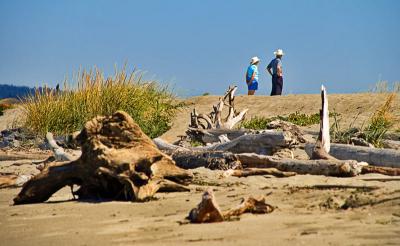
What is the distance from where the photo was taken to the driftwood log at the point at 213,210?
6.03 meters

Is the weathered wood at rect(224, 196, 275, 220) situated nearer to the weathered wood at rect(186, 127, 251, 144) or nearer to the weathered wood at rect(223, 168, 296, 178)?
the weathered wood at rect(223, 168, 296, 178)

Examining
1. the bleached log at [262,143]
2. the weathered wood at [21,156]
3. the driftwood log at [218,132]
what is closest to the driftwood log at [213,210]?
→ the bleached log at [262,143]

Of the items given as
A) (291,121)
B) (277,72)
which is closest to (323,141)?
(291,121)

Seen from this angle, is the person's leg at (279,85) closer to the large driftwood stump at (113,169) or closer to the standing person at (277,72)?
the standing person at (277,72)

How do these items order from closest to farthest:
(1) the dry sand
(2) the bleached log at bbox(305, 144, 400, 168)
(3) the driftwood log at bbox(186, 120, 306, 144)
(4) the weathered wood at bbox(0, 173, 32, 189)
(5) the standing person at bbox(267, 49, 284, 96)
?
(1) the dry sand → (2) the bleached log at bbox(305, 144, 400, 168) → (4) the weathered wood at bbox(0, 173, 32, 189) → (3) the driftwood log at bbox(186, 120, 306, 144) → (5) the standing person at bbox(267, 49, 284, 96)

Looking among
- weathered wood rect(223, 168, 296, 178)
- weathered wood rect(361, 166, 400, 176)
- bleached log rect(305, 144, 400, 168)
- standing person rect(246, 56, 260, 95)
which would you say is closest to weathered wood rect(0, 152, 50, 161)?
bleached log rect(305, 144, 400, 168)

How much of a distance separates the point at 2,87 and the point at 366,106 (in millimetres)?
80462

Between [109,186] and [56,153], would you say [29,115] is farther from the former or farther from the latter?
[109,186]

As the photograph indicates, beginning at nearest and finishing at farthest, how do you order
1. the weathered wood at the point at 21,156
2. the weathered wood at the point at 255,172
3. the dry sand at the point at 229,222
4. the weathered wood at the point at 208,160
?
1. the dry sand at the point at 229,222
2. the weathered wood at the point at 255,172
3. the weathered wood at the point at 208,160
4. the weathered wood at the point at 21,156

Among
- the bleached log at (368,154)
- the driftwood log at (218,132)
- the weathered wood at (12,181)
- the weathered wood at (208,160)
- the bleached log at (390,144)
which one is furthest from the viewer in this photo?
the driftwood log at (218,132)

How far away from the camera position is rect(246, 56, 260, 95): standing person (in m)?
23.8

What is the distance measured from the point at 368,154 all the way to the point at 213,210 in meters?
4.43

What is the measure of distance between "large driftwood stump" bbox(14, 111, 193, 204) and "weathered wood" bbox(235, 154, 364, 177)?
4.60 feet

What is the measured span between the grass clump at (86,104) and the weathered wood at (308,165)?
25.7 ft
